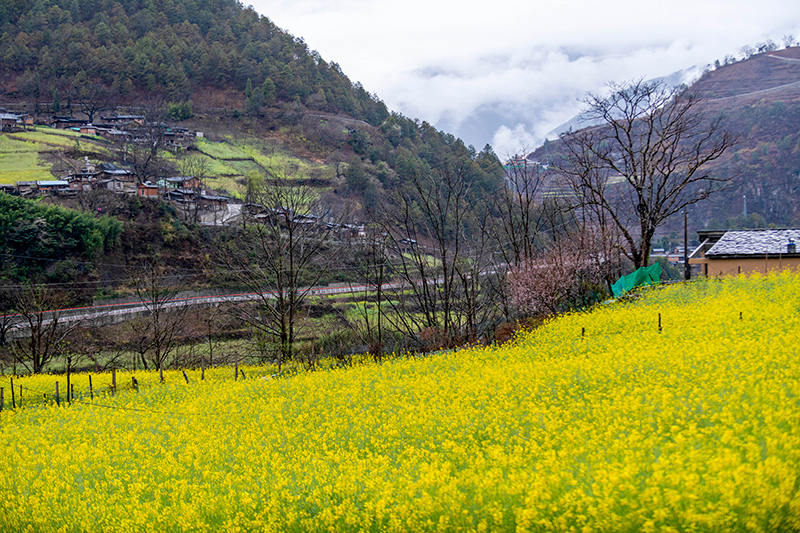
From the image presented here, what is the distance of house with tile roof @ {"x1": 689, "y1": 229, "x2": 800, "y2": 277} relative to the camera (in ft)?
111

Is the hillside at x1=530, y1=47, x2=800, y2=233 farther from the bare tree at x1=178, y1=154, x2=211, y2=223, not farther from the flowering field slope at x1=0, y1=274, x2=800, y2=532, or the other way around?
the flowering field slope at x1=0, y1=274, x2=800, y2=532

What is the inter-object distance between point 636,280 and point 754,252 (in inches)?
505

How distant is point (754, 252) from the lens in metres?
36.0

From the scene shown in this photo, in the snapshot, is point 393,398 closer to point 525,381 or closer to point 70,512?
point 525,381

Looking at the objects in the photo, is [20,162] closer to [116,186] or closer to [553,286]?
[116,186]

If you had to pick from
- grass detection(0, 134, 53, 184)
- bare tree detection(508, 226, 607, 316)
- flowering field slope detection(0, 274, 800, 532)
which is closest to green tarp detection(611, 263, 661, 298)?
bare tree detection(508, 226, 607, 316)

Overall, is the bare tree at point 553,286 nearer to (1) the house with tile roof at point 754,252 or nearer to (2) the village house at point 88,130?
(1) the house with tile roof at point 754,252

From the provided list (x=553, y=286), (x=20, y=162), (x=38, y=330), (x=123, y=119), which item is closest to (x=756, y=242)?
(x=553, y=286)

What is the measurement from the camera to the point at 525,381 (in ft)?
37.9

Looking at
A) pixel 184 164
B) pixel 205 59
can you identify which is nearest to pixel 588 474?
pixel 184 164

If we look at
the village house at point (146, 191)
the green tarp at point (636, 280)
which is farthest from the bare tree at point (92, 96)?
the green tarp at point (636, 280)

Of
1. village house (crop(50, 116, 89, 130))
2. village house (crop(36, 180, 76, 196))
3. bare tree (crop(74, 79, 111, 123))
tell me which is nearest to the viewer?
village house (crop(36, 180, 76, 196))

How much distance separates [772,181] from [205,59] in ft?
463

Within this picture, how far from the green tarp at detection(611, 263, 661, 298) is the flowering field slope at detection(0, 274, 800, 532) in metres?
10.7
